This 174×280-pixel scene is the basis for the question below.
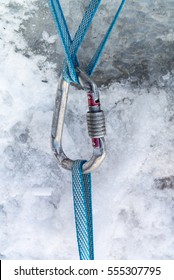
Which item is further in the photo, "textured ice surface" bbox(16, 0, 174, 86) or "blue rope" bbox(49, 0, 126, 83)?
"textured ice surface" bbox(16, 0, 174, 86)

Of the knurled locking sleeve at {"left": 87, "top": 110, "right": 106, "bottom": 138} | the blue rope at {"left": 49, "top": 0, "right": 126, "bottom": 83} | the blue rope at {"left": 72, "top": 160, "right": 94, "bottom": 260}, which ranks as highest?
the blue rope at {"left": 49, "top": 0, "right": 126, "bottom": 83}

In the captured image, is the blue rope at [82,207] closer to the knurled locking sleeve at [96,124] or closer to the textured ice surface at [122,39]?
the knurled locking sleeve at [96,124]

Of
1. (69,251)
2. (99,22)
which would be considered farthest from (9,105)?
(69,251)

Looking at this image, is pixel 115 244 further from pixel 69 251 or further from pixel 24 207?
pixel 24 207

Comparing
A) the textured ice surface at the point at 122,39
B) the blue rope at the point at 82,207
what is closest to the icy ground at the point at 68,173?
the textured ice surface at the point at 122,39

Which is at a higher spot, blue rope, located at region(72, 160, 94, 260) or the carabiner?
the carabiner

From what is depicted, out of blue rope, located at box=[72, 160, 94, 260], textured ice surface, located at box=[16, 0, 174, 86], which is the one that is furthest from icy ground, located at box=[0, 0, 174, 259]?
blue rope, located at box=[72, 160, 94, 260]

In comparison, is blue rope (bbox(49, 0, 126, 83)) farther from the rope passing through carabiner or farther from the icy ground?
the icy ground
